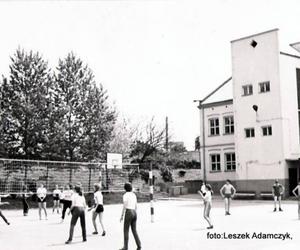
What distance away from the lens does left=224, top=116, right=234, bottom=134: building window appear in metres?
47.4

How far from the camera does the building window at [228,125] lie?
4744cm

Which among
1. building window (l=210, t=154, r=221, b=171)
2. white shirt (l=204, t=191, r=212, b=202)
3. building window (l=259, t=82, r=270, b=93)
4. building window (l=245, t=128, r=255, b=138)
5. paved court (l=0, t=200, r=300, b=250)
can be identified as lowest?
paved court (l=0, t=200, r=300, b=250)

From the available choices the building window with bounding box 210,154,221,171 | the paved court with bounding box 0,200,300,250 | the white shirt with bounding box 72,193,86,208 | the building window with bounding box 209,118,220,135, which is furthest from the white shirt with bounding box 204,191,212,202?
the building window with bounding box 209,118,220,135

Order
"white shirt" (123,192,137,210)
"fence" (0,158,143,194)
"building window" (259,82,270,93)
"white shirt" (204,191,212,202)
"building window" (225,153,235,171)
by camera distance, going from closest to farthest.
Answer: "white shirt" (123,192,137,210) < "white shirt" (204,191,212,202) < "fence" (0,158,143,194) < "building window" (259,82,270,93) < "building window" (225,153,235,171)

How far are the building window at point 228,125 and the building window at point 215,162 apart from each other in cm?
290

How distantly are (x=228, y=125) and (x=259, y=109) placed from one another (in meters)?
5.97

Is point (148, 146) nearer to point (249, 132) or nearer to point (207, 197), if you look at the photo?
point (249, 132)

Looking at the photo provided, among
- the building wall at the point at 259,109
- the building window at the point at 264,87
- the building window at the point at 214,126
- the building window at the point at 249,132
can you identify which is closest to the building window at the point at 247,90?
the building wall at the point at 259,109

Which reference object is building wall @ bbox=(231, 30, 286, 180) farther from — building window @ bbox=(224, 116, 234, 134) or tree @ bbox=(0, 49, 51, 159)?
tree @ bbox=(0, 49, 51, 159)

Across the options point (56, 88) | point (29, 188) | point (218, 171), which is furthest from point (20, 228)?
point (218, 171)

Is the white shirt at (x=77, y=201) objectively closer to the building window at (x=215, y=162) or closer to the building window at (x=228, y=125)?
the building window at (x=228, y=125)

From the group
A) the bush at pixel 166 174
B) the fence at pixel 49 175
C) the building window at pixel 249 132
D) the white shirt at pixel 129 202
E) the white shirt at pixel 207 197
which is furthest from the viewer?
the bush at pixel 166 174

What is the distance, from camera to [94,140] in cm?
4412

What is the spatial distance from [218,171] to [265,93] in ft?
33.6
